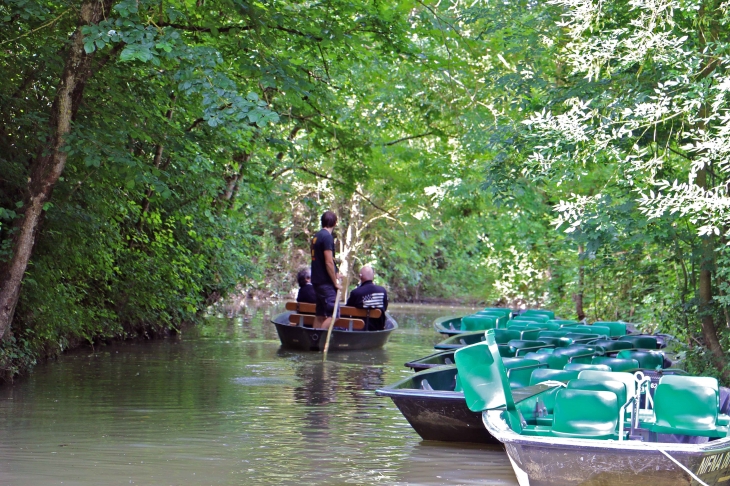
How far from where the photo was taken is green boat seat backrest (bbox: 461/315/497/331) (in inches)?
591

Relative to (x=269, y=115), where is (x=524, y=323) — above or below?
below

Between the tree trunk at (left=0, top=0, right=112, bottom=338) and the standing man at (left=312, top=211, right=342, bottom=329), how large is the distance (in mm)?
5220

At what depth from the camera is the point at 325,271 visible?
49.0ft

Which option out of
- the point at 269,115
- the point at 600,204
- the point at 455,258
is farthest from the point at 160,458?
the point at 455,258

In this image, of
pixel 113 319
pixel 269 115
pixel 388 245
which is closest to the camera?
pixel 269 115

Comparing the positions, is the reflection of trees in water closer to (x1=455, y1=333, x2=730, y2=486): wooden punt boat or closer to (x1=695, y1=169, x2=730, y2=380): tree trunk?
(x1=455, y1=333, x2=730, y2=486): wooden punt boat

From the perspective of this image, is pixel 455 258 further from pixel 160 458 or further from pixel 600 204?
pixel 160 458

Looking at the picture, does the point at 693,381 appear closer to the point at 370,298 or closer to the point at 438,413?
the point at 438,413

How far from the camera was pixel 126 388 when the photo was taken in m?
10.6

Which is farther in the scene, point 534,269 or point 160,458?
A: point 534,269

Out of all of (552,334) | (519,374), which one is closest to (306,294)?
(552,334)

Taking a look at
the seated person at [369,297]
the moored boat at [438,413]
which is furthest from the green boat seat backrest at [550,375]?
the seated person at [369,297]

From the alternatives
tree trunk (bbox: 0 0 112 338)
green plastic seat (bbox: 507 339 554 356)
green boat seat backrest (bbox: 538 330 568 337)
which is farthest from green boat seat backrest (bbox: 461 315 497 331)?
tree trunk (bbox: 0 0 112 338)

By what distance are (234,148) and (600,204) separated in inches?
205
